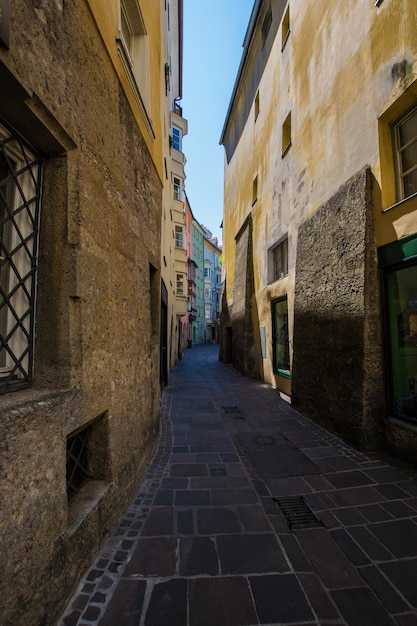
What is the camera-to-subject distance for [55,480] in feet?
6.40

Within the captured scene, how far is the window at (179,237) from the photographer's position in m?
20.3

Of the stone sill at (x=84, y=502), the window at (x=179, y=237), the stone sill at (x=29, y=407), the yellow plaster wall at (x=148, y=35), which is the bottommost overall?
the stone sill at (x=84, y=502)

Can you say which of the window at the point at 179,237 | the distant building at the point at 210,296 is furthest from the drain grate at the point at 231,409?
the distant building at the point at 210,296

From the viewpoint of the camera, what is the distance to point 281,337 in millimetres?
9320

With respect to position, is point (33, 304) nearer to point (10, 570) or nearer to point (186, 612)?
point (10, 570)

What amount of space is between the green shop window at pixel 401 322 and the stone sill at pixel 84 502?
4.11m

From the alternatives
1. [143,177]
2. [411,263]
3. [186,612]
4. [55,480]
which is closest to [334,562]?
[186,612]

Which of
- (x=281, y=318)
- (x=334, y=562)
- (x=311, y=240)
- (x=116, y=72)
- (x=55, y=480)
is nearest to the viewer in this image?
(x=55, y=480)

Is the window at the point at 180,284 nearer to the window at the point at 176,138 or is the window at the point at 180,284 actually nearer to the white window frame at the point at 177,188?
the white window frame at the point at 177,188

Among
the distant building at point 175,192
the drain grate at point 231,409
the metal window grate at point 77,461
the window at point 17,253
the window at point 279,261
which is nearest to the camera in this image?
the window at point 17,253

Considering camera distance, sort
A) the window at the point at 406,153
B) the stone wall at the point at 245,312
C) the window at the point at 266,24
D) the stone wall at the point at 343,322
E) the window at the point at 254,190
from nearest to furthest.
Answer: the window at the point at 406,153 < the stone wall at the point at 343,322 < the window at the point at 266,24 < the stone wall at the point at 245,312 < the window at the point at 254,190

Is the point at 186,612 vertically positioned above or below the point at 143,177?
below

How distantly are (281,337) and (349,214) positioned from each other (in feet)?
15.6

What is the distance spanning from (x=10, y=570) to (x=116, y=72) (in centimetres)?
419
